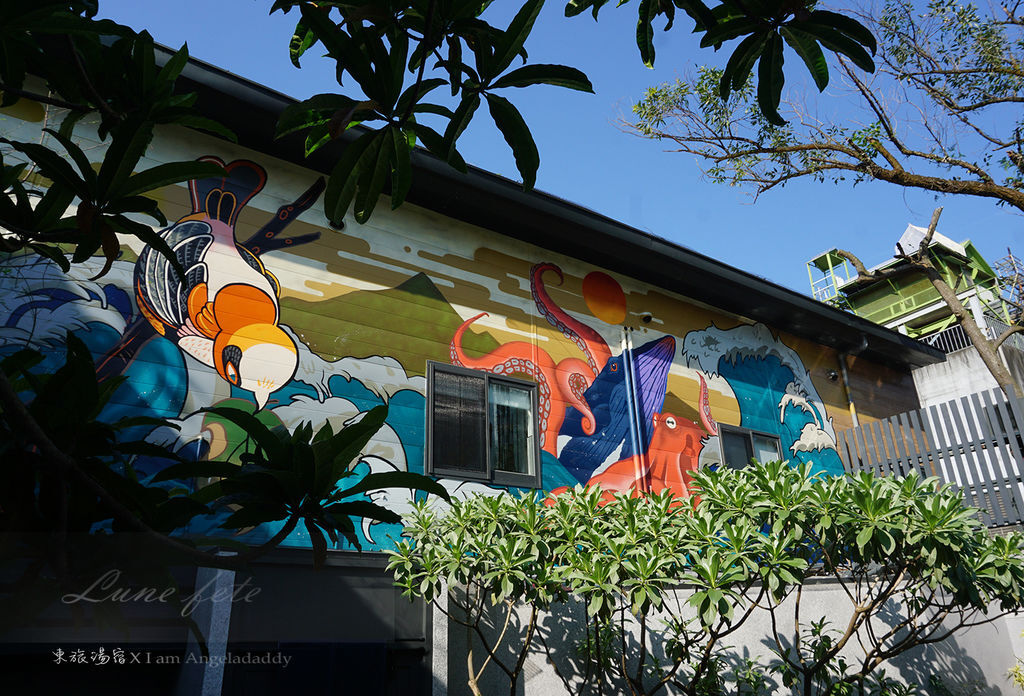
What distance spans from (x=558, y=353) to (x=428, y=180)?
2.25 m

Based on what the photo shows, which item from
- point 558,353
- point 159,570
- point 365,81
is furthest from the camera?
point 558,353

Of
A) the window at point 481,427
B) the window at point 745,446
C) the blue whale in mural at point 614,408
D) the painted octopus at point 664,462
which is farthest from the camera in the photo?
the window at point 745,446

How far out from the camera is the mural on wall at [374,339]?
524 centimetres

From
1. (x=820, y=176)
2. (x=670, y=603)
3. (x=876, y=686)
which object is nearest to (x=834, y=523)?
(x=670, y=603)

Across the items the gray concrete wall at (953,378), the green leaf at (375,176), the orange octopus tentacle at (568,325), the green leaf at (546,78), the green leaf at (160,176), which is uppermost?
the gray concrete wall at (953,378)

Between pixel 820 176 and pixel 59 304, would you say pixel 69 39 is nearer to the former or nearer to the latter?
pixel 59 304

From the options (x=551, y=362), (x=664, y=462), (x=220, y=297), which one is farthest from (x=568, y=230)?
(x=220, y=297)

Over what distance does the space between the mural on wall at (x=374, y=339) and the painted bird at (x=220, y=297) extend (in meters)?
0.01

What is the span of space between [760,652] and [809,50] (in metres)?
6.23

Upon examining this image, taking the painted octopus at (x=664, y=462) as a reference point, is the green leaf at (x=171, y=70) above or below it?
below

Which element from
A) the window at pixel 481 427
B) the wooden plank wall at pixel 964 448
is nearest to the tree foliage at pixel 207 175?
the window at pixel 481 427

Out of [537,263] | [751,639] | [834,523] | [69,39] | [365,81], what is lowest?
[751,639]

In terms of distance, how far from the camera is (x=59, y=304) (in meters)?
5.07

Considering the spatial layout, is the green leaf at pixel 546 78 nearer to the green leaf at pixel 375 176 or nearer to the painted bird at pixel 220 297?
the green leaf at pixel 375 176
